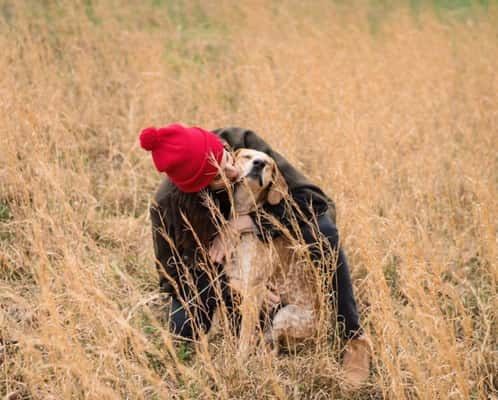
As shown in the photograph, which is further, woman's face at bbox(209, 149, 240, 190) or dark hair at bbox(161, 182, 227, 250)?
dark hair at bbox(161, 182, 227, 250)

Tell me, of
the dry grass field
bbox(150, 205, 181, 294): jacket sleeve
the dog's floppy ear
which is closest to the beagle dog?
the dog's floppy ear

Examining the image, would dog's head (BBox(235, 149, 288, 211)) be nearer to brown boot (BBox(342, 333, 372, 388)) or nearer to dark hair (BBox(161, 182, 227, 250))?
dark hair (BBox(161, 182, 227, 250))

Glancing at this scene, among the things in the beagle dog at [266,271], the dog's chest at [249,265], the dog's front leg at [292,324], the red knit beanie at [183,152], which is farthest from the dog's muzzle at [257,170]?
the dog's front leg at [292,324]

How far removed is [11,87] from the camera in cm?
345

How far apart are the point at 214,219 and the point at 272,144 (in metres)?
1.44

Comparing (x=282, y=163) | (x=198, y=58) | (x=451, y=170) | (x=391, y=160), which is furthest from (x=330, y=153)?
(x=198, y=58)

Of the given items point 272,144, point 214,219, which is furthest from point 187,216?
point 272,144

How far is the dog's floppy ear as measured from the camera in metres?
2.17

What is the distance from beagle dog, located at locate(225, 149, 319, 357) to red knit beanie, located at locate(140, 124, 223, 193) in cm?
15

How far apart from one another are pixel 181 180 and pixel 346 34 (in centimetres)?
375

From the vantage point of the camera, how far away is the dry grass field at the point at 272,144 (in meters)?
1.98

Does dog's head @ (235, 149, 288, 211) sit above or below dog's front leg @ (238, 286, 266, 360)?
above

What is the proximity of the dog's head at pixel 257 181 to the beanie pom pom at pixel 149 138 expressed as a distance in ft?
1.11

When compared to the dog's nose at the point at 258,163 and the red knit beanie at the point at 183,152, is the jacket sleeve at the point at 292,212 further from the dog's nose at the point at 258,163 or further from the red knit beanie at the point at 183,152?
the red knit beanie at the point at 183,152
